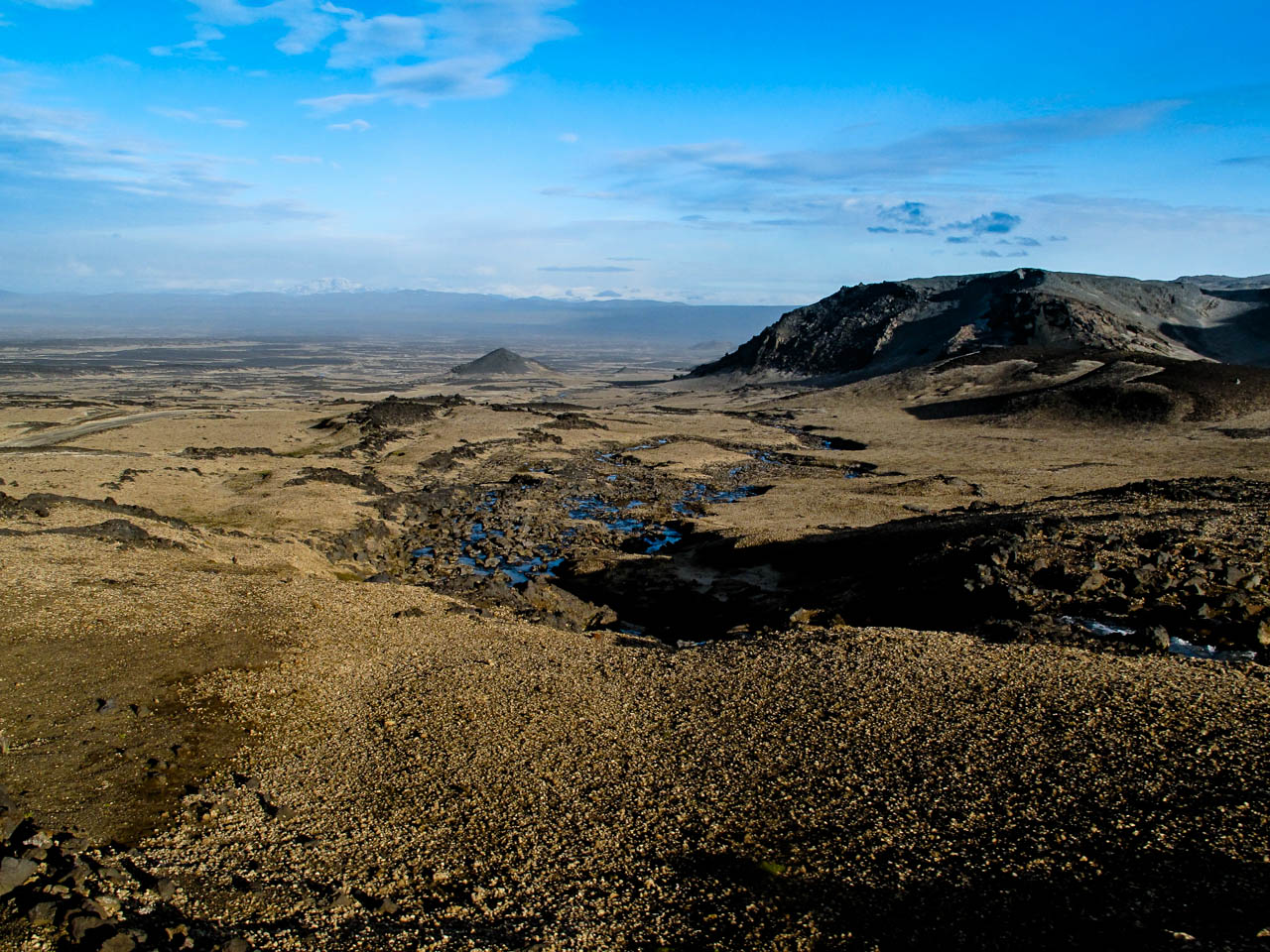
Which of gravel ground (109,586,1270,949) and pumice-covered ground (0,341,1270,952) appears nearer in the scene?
gravel ground (109,586,1270,949)

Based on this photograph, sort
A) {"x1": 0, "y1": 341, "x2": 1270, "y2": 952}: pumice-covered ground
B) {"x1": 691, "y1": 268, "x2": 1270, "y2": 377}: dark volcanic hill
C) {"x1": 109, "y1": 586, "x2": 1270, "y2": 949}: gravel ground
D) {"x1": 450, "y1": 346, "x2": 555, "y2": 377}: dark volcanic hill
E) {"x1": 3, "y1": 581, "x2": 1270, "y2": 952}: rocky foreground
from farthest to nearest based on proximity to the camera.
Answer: {"x1": 450, "y1": 346, "x2": 555, "y2": 377}: dark volcanic hill, {"x1": 691, "y1": 268, "x2": 1270, "y2": 377}: dark volcanic hill, {"x1": 0, "y1": 341, "x2": 1270, "y2": 952}: pumice-covered ground, {"x1": 109, "y1": 586, "x2": 1270, "y2": 949}: gravel ground, {"x1": 3, "y1": 581, "x2": 1270, "y2": 952}: rocky foreground

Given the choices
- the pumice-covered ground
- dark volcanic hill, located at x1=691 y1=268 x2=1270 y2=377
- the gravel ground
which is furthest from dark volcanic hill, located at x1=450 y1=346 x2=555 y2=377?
the gravel ground

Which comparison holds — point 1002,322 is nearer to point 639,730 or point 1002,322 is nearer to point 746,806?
point 639,730

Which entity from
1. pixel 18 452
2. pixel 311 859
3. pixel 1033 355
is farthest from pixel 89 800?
pixel 1033 355

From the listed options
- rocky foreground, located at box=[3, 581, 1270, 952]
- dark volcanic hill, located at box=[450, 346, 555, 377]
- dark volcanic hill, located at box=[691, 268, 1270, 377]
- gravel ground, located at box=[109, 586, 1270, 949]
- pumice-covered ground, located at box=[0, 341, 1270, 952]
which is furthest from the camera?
dark volcanic hill, located at box=[450, 346, 555, 377]

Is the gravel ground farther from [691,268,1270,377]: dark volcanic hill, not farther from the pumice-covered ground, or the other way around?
[691,268,1270,377]: dark volcanic hill

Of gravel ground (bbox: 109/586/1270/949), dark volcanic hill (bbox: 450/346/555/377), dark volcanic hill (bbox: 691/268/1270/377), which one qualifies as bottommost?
gravel ground (bbox: 109/586/1270/949)

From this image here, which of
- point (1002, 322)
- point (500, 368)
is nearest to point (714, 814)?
point (1002, 322)

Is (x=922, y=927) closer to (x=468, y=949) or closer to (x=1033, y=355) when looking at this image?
(x=468, y=949)
